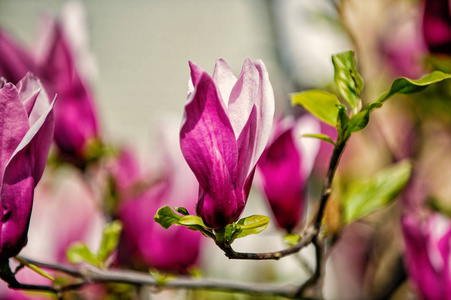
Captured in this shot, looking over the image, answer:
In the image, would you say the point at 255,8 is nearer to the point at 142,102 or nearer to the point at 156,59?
the point at 156,59

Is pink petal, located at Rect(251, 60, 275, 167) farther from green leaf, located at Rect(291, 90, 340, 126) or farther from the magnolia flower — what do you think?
the magnolia flower

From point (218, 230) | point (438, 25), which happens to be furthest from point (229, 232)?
point (438, 25)

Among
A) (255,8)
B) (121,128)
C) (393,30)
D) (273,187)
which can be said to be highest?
(255,8)

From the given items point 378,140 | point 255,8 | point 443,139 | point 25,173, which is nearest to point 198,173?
point 25,173

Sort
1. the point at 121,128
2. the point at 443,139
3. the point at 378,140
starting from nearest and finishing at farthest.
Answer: the point at 378,140
the point at 443,139
the point at 121,128

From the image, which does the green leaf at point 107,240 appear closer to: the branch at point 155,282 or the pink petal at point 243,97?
the branch at point 155,282
